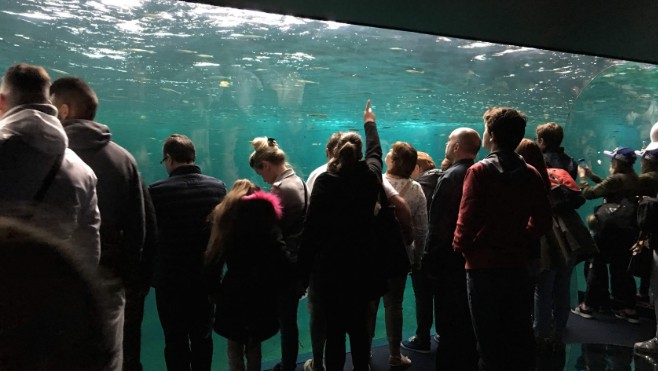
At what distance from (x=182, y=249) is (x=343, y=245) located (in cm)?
114

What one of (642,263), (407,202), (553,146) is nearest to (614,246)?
(642,263)

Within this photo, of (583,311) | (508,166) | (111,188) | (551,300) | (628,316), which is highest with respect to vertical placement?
(508,166)

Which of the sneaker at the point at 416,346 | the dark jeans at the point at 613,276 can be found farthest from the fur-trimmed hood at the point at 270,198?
the dark jeans at the point at 613,276

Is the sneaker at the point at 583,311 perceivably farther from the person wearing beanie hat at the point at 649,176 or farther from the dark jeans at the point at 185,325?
the dark jeans at the point at 185,325

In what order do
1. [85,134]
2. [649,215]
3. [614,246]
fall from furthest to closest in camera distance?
1. [614,246]
2. [649,215]
3. [85,134]

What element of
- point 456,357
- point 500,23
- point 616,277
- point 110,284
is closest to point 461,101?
point 616,277

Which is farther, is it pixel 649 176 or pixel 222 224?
pixel 649 176

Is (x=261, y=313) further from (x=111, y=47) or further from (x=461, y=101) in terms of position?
(x=461, y=101)

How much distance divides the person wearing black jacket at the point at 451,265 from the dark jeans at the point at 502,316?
1.26 feet

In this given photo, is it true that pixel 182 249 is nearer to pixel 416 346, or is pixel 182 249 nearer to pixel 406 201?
pixel 406 201

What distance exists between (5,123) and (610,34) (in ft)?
16.2

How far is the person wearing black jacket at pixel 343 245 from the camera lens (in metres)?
3.23

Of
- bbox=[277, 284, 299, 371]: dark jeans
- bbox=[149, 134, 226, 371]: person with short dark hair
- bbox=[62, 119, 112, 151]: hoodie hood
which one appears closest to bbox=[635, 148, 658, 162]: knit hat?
bbox=[277, 284, 299, 371]: dark jeans

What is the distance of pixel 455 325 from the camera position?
3631mm
